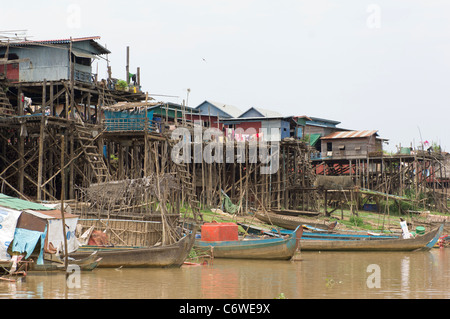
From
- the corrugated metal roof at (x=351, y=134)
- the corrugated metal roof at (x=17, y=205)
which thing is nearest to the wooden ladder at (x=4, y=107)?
the corrugated metal roof at (x=17, y=205)

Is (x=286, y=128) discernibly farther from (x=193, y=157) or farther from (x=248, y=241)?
(x=248, y=241)

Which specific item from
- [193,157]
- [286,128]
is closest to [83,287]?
[193,157]

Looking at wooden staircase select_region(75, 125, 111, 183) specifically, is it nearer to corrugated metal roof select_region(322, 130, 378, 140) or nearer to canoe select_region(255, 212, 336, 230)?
canoe select_region(255, 212, 336, 230)

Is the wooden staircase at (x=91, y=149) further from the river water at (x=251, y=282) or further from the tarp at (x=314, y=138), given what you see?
the tarp at (x=314, y=138)

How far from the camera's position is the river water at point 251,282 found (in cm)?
1608

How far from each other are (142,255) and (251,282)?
11.8ft

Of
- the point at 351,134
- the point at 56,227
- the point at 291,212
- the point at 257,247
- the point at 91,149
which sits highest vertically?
the point at 351,134

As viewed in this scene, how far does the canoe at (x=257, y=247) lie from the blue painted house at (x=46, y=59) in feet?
42.6

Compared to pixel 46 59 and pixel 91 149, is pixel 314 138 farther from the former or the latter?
pixel 46 59

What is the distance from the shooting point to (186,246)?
20125 mm

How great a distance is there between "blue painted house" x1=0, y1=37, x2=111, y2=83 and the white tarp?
15.1 metres

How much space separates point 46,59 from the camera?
104 ft

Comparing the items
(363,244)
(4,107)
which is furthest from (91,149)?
(363,244)
